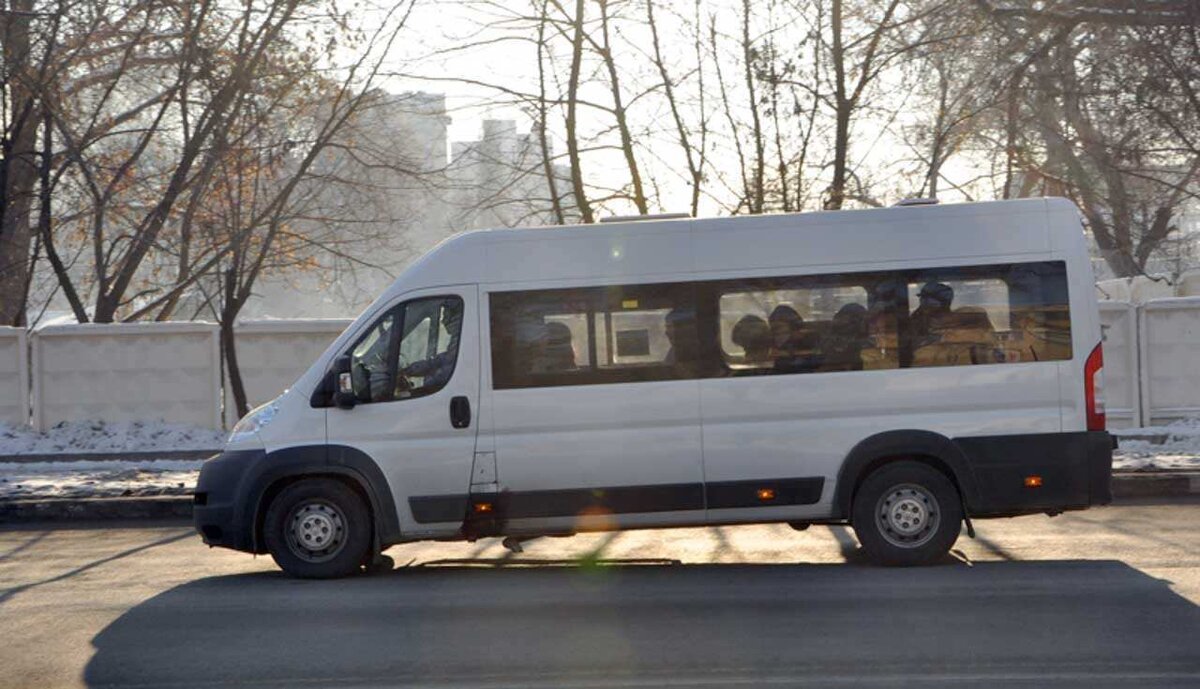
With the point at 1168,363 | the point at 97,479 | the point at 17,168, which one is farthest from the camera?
the point at 17,168

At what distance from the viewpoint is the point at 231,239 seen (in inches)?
837

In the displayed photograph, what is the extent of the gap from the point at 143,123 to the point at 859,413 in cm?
1764

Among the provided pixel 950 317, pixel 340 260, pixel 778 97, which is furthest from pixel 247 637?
pixel 340 260

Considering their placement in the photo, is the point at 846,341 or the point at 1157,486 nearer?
the point at 846,341

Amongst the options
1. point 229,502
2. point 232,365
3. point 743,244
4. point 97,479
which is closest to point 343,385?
point 229,502

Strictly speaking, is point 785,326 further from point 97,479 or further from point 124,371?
point 124,371

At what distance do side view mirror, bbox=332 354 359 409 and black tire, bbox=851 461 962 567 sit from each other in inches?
140

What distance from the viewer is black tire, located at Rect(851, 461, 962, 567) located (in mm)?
9609

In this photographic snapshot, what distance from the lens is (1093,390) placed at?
9.57 metres

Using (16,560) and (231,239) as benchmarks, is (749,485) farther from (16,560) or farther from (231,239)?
(231,239)

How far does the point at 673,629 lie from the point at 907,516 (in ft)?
8.41

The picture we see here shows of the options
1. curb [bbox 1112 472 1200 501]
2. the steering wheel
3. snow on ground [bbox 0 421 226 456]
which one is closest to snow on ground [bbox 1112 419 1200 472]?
curb [bbox 1112 472 1200 501]

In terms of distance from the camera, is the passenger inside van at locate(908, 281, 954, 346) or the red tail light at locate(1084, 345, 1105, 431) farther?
the passenger inside van at locate(908, 281, 954, 346)

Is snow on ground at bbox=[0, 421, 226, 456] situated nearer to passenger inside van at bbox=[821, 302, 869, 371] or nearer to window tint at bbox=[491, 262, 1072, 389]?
window tint at bbox=[491, 262, 1072, 389]
